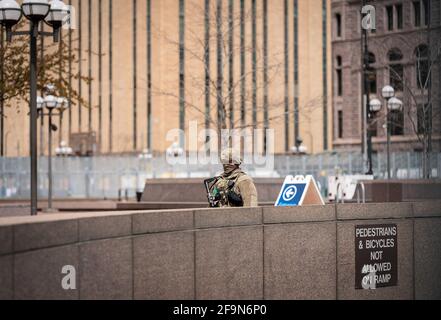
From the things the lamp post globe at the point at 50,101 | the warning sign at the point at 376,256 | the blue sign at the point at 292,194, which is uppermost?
the lamp post globe at the point at 50,101

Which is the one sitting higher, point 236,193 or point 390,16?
point 390,16

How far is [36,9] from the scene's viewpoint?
1736 centimetres

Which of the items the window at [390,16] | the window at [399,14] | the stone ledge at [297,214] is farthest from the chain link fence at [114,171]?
the stone ledge at [297,214]

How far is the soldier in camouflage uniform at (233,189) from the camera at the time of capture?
12.2 metres

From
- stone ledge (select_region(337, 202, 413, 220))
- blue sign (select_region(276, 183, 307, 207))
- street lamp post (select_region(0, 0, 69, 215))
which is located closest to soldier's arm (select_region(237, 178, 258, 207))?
stone ledge (select_region(337, 202, 413, 220))

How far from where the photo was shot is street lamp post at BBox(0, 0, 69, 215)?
16.5 meters

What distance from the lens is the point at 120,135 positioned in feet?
374

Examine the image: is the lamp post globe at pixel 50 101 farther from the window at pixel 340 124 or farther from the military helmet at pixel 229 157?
the window at pixel 340 124

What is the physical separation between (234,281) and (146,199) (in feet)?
66.6

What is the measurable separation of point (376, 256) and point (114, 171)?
5435 centimetres

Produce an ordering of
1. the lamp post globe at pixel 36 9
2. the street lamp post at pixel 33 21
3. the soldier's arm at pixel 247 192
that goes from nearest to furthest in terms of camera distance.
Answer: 1. the soldier's arm at pixel 247 192
2. the street lamp post at pixel 33 21
3. the lamp post globe at pixel 36 9

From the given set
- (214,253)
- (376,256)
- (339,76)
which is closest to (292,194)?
(376,256)

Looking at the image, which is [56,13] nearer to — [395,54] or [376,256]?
[376,256]

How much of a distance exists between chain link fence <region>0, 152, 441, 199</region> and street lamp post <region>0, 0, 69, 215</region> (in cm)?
3947
